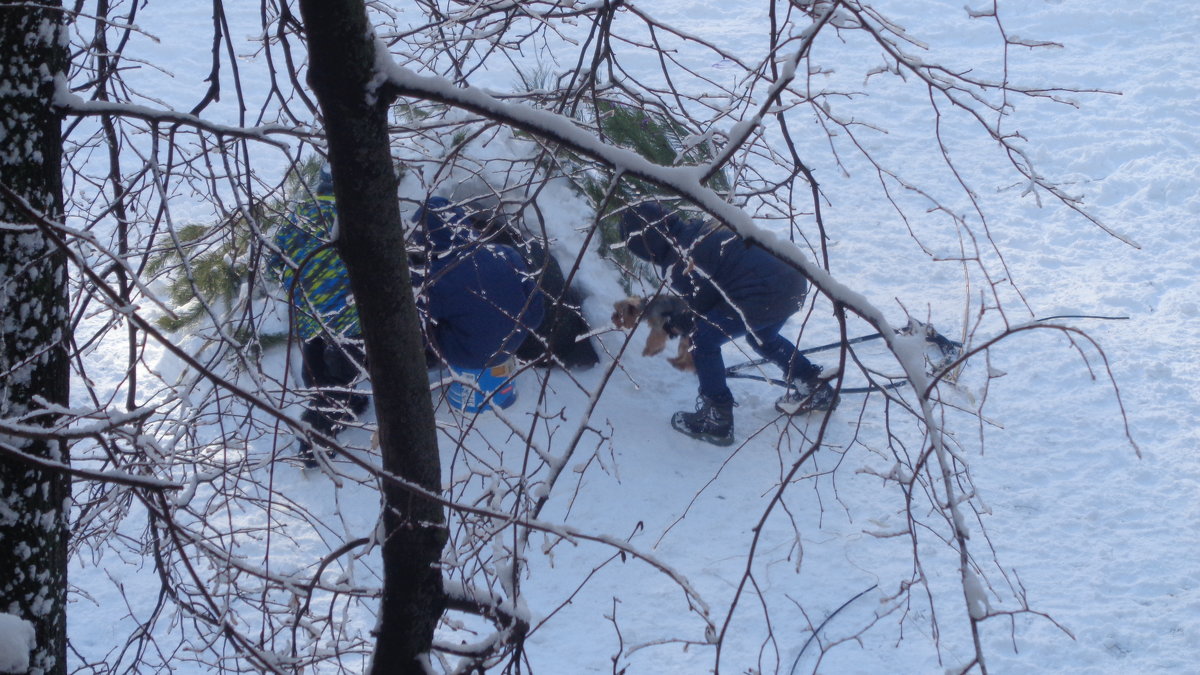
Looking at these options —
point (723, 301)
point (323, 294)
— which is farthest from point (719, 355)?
point (323, 294)

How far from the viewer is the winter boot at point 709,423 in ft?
15.1

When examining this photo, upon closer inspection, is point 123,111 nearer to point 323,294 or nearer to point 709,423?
point 323,294

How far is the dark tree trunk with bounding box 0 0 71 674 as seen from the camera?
1.65 metres

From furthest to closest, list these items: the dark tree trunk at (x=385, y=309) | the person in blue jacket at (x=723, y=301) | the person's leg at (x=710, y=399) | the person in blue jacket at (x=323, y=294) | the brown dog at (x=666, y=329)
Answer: the person's leg at (x=710, y=399)
the brown dog at (x=666, y=329)
the person in blue jacket at (x=723, y=301)
the person in blue jacket at (x=323, y=294)
the dark tree trunk at (x=385, y=309)

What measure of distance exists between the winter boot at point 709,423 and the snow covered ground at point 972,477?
0.23ft

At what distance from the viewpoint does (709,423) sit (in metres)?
4.63

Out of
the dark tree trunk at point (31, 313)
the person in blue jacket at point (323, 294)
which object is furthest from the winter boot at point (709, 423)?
the dark tree trunk at point (31, 313)

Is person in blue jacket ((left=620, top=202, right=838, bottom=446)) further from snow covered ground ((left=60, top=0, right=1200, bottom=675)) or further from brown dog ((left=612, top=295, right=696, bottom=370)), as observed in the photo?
snow covered ground ((left=60, top=0, right=1200, bottom=675))

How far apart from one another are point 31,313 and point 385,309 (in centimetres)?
65

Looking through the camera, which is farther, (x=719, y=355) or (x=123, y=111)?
(x=719, y=355)

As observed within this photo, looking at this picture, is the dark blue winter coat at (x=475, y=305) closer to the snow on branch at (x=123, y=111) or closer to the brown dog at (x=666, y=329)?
the brown dog at (x=666, y=329)

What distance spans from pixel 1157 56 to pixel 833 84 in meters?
2.80

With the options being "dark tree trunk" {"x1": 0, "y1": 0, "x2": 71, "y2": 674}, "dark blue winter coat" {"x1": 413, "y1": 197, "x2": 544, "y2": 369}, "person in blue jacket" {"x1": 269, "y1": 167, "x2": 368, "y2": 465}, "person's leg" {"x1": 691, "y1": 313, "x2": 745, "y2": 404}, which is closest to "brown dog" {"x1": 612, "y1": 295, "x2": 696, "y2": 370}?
"person's leg" {"x1": 691, "y1": 313, "x2": 745, "y2": 404}

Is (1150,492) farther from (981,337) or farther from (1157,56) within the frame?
(1157,56)
